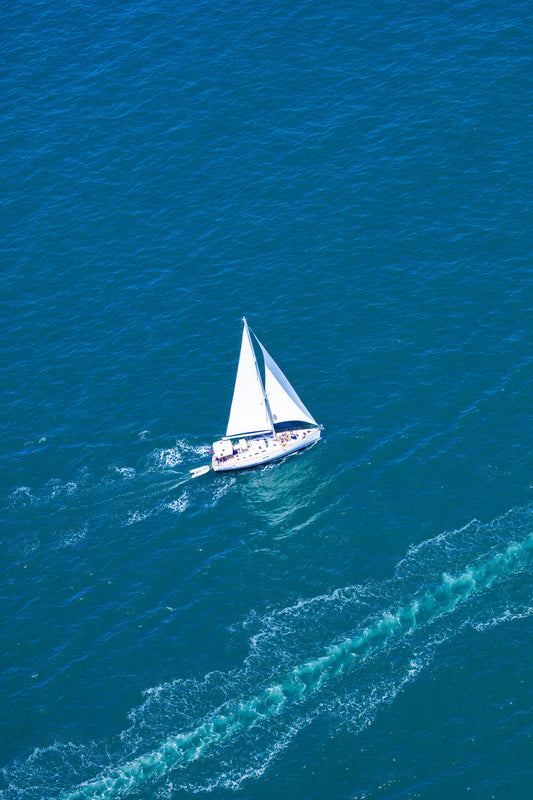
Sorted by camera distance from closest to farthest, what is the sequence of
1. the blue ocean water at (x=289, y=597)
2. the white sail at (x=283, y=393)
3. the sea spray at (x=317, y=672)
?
the blue ocean water at (x=289, y=597) < the sea spray at (x=317, y=672) < the white sail at (x=283, y=393)

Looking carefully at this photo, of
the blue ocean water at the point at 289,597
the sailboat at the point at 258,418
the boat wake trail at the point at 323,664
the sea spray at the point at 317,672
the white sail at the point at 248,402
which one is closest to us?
the blue ocean water at the point at 289,597

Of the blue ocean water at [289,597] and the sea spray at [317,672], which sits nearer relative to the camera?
the blue ocean water at [289,597]

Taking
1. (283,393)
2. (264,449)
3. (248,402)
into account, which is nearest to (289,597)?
(264,449)

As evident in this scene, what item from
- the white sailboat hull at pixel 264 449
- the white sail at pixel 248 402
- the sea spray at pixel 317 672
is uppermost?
the white sail at pixel 248 402

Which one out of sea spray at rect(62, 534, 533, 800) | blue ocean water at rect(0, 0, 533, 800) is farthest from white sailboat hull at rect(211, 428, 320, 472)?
sea spray at rect(62, 534, 533, 800)

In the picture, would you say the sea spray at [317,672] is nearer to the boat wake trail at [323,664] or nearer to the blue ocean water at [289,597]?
the boat wake trail at [323,664]

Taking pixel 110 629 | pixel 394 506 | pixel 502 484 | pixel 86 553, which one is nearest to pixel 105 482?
pixel 86 553

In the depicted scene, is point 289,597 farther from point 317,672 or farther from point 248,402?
point 248,402

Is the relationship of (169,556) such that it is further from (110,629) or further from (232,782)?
(232,782)

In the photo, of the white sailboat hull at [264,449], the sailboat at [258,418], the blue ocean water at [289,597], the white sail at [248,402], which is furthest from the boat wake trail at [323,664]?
the white sail at [248,402]
